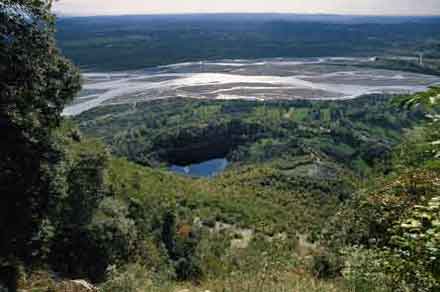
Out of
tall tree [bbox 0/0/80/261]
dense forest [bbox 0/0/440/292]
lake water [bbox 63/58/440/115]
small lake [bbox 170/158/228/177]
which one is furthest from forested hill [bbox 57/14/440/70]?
tall tree [bbox 0/0/80/261]

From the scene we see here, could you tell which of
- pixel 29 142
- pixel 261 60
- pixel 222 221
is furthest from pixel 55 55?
pixel 261 60

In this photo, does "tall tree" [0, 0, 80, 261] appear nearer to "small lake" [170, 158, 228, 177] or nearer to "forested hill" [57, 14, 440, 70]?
"small lake" [170, 158, 228, 177]

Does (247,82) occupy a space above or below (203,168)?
above

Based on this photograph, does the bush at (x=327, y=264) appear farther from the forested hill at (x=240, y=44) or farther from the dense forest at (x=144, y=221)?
the forested hill at (x=240, y=44)

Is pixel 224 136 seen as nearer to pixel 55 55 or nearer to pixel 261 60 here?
pixel 55 55

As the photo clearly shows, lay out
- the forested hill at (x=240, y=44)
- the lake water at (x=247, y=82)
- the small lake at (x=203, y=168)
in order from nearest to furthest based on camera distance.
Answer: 1. the small lake at (x=203, y=168)
2. the lake water at (x=247, y=82)
3. the forested hill at (x=240, y=44)

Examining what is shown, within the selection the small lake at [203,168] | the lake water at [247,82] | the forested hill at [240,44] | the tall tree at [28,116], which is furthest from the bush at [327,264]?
the forested hill at [240,44]

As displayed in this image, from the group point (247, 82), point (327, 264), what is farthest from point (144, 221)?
point (247, 82)

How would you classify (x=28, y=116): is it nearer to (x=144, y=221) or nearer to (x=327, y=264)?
(x=327, y=264)
